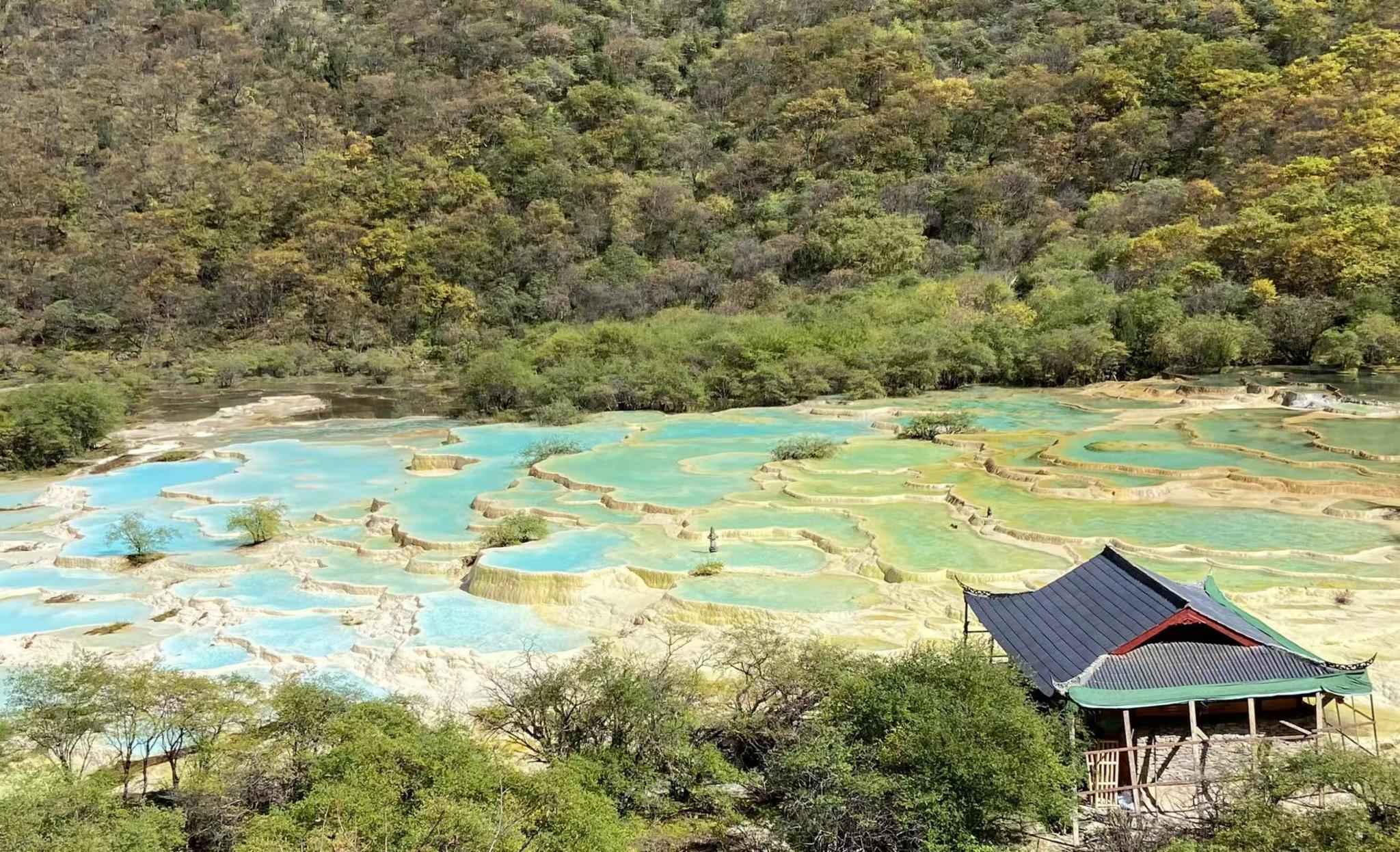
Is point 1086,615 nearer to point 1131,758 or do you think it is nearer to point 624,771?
point 1131,758

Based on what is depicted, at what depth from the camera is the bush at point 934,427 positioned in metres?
34.0

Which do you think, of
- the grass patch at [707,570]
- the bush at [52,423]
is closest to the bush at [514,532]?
the grass patch at [707,570]

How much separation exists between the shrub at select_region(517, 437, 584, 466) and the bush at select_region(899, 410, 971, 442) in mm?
12678

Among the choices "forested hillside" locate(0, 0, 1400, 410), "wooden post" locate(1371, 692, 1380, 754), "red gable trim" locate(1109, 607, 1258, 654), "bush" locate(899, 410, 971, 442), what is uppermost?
"forested hillside" locate(0, 0, 1400, 410)

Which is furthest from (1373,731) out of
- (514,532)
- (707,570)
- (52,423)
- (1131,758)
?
(52,423)

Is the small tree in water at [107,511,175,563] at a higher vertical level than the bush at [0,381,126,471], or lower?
lower

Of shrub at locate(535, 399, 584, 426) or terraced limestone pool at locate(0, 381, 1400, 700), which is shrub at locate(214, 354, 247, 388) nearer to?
terraced limestone pool at locate(0, 381, 1400, 700)

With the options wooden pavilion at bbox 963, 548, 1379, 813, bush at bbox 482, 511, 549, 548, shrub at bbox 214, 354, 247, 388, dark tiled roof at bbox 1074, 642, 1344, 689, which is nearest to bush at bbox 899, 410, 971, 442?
bush at bbox 482, 511, 549, 548

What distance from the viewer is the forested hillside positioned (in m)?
47.2

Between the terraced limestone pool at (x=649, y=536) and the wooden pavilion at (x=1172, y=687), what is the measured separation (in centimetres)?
506

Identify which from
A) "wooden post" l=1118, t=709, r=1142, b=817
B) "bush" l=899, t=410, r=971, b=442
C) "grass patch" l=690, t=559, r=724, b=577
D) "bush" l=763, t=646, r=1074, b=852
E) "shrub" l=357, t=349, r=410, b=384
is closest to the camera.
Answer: "bush" l=763, t=646, r=1074, b=852

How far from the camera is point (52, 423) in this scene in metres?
33.5

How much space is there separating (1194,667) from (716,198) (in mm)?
64668

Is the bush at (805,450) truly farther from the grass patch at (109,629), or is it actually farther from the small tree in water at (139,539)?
the grass patch at (109,629)
